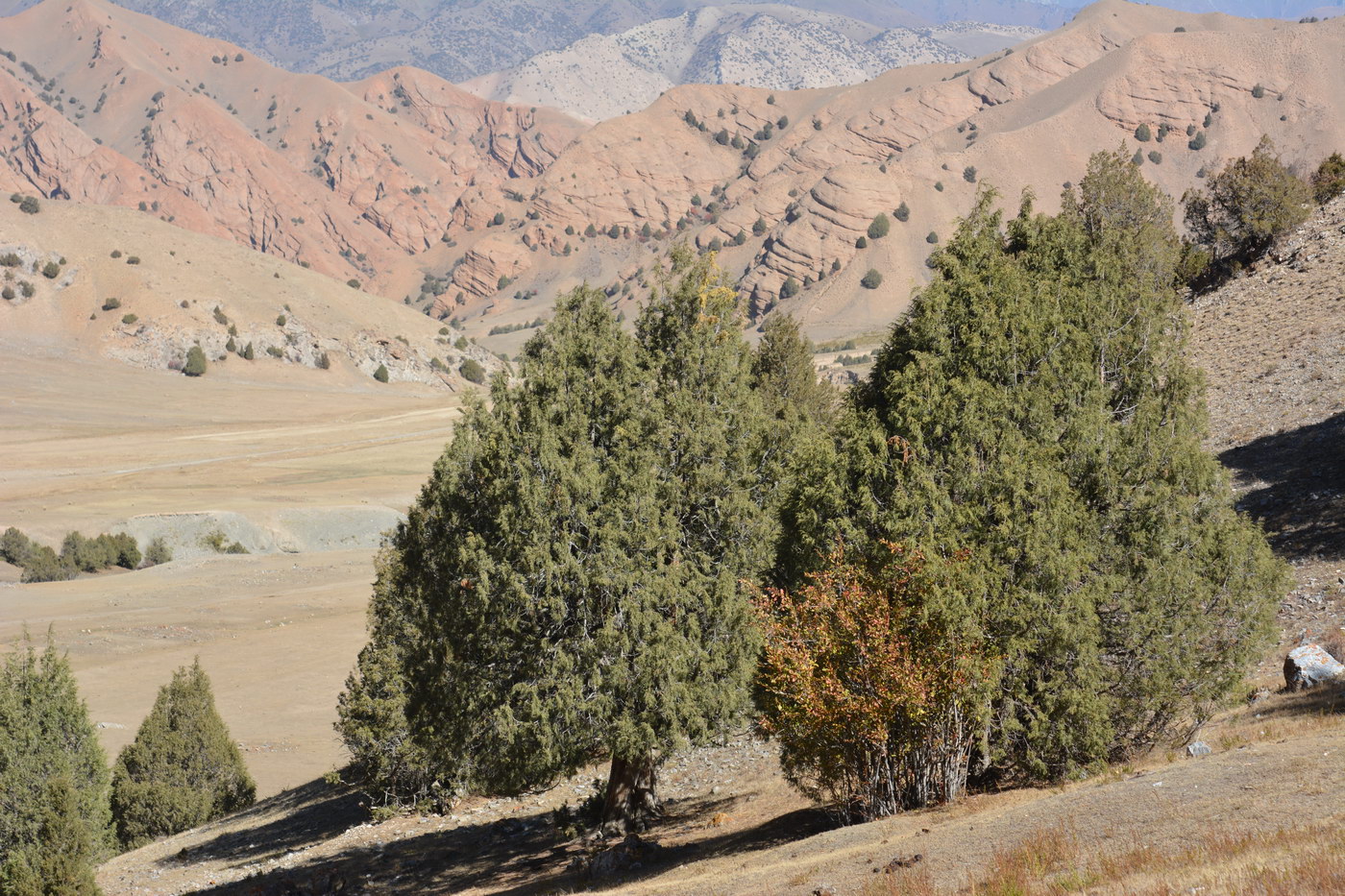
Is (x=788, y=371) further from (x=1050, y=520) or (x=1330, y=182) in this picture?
(x=1330, y=182)

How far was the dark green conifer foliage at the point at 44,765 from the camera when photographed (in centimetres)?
2200

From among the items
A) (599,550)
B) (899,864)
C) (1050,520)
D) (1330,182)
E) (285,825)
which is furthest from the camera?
(1330,182)

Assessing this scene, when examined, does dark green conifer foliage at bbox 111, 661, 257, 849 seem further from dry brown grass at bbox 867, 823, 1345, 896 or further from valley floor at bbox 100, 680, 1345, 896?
dry brown grass at bbox 867, 823, 1345, 896

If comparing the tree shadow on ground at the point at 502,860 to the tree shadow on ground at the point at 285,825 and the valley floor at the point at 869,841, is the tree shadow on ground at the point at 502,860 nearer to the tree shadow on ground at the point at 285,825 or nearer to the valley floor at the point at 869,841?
the valley floor at the point at 869,841

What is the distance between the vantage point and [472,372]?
465ft

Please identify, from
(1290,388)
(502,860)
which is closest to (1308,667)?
(502,860)

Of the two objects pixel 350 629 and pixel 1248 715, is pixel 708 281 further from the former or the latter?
pixel 350 629

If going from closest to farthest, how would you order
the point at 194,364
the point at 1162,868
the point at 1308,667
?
the point at 1162,868 → the point at 1308,667 → the point at 194,364

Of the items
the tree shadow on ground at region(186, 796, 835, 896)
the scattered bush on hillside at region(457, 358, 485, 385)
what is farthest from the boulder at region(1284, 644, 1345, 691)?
the scattered bush on hillside at region(457, 358, 485, 385)

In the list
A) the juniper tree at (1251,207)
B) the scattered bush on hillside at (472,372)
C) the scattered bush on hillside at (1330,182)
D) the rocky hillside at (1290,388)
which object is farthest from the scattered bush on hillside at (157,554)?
the scattered bush on hillside at (472,372)

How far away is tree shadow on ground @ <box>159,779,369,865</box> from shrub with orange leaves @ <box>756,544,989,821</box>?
1434 centimetres

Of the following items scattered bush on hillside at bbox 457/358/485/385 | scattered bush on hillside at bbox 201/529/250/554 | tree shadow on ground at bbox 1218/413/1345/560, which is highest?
scattered bush on hillside at bbox 457/358/485/385

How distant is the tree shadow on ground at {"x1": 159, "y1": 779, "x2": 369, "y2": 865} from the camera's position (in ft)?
82.9

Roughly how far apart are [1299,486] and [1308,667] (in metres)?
11.6
